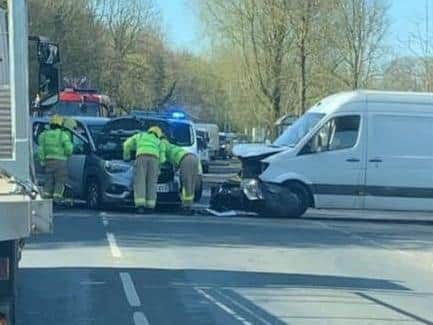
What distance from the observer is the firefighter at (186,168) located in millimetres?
21688

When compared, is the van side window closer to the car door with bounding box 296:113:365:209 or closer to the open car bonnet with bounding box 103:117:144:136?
the car door with bounding box 296:113:365:209

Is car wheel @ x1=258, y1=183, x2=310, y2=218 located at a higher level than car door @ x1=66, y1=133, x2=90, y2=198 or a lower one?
lower

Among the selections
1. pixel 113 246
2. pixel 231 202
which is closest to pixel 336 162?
pixel 231 202

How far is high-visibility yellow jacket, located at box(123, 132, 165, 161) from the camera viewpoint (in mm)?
21172

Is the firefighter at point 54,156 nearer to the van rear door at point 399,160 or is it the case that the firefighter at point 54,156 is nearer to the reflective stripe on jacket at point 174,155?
the reflective stripe on jacket at point 174,155

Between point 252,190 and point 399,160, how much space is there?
3029 millimetres

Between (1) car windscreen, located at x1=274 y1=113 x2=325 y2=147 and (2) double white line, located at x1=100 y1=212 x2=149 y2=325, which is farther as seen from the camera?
(1) car windscreen, located at x1=274 y1=113 x2=325 y2=147

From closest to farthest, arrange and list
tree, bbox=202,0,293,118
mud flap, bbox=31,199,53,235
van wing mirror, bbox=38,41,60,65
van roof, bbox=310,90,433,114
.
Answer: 1. mud flap, bbox=31,199,53,235
2. van wing mirror, bbox=38,41,60,65
3. van roof, bbox=310,90,433,114
4. tree, bbox=202,0,293,118

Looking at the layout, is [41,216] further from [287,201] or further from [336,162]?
[336,162]

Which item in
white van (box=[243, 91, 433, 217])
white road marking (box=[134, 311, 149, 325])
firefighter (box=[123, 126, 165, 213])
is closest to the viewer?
white road marking (box=[134, 311, 149, 325])

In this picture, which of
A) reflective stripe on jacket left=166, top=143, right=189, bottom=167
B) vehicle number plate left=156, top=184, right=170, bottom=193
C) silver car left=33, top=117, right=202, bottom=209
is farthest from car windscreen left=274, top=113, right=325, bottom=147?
vehicle number plate left=156, top=184, right=170, bottom=193

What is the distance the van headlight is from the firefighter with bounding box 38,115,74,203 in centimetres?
359

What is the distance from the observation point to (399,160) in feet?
72.8

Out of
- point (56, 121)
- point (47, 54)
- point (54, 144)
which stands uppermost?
point (47, 54)
